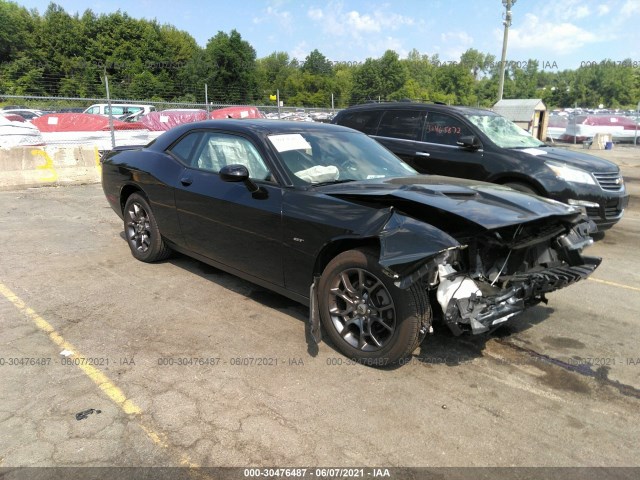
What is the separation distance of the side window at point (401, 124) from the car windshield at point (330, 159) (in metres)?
3.32

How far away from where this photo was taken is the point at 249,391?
9.93ft

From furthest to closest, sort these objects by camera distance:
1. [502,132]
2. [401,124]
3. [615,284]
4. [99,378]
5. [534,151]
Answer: [401,124] < [502,132] < [534,151] < [615,284] < [99,378]

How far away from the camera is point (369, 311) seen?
10.6 feet

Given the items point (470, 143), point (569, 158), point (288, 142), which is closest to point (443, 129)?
point (470, 143)

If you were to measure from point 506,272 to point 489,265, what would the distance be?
16 centimetres

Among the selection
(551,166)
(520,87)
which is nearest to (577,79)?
(520,87)

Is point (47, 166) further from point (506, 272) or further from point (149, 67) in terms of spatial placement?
point (149, 67)

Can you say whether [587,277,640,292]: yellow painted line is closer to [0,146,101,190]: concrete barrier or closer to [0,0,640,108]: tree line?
[0,146,101,190]: concrete barrier

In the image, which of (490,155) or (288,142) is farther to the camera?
(490,155)

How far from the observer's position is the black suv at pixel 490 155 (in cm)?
636

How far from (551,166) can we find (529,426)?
15.2 ft

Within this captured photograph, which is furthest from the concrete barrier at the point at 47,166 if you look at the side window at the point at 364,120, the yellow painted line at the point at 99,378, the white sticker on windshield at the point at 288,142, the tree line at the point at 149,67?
the tree line at the point at 149,67

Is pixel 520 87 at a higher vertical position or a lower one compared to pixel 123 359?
higher

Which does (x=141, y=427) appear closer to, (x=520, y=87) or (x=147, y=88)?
(x=147, y=88)
